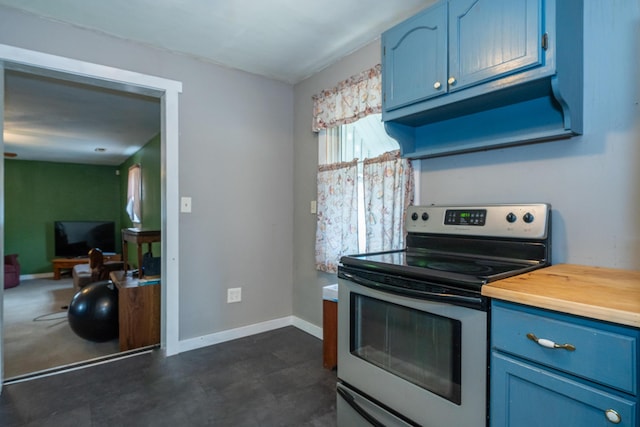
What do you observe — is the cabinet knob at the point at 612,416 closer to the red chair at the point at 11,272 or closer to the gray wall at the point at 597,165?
the gray wall at the point at 597,165

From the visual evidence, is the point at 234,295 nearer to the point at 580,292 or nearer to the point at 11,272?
the point at 580,292

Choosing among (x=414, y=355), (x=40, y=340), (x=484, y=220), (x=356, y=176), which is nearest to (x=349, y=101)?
(x=356, y=176)

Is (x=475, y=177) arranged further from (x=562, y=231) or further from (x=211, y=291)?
(x=211, y=291)

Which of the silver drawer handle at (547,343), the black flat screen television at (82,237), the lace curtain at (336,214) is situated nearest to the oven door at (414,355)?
the silver drawer handle at (547,343)

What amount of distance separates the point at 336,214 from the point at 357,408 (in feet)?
4.59

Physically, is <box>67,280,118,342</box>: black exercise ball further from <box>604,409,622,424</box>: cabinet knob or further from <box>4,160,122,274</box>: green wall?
<box>4,160,122,274</box>: green wall

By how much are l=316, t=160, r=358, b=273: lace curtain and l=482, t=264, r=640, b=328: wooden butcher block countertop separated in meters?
1.37

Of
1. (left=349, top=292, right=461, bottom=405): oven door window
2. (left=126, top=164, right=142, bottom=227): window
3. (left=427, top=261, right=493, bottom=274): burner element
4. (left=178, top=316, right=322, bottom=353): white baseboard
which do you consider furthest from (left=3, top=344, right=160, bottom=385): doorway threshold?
(left=126, top=164, right=142, bottom=227): window

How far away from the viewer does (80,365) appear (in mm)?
2391

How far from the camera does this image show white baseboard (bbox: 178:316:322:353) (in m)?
2.66

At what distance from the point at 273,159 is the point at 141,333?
5.98ft

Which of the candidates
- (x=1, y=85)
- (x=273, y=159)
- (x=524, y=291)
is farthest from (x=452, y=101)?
(x=1, y=85)

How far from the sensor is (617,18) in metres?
1.32

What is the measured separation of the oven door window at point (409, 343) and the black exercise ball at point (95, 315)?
2337mm
